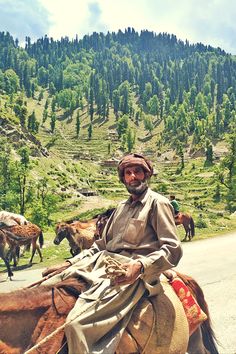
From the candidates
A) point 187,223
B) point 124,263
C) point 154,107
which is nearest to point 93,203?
point 187,223

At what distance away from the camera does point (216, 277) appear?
34.4 feet

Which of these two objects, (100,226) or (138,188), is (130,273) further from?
(100,226)

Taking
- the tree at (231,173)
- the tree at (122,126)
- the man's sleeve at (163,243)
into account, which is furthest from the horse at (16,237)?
the tree at (122,126)

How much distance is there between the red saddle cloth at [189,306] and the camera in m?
4.22

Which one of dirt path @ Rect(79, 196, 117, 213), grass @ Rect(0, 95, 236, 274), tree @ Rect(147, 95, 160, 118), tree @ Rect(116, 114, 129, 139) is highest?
tree @ Rect(147, 95, 160, 118)

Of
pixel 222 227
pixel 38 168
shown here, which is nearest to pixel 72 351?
pixel 222 227

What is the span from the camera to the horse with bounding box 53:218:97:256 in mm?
15555

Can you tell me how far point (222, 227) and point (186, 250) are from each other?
7287mm

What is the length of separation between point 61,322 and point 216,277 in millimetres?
7849

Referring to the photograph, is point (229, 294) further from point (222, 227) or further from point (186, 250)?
point (222, 227)

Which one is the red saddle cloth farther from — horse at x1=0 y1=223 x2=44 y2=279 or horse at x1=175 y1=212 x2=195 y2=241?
horse at x1=175 y1=212 x2=195 y2=241

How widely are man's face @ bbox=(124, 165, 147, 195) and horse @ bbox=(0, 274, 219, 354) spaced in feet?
3.47

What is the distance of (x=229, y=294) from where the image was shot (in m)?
8.83

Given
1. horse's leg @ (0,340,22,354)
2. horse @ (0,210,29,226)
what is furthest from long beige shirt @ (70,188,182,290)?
horse @ (0,210,29,226)
